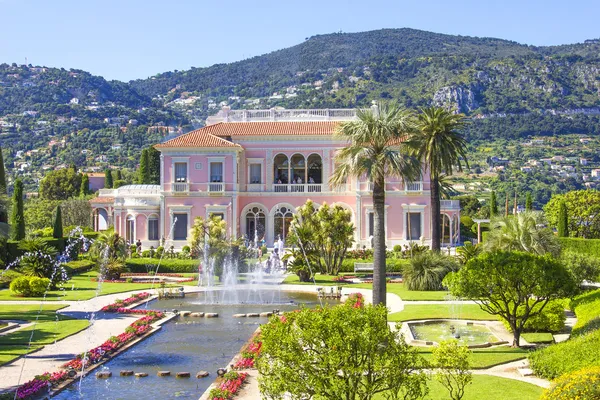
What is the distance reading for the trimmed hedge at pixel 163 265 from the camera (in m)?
40.7

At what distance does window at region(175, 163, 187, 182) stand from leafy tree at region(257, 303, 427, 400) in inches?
1619

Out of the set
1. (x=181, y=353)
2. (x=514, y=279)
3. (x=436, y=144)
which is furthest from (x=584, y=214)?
(x=181, y=353)

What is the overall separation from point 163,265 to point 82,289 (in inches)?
323

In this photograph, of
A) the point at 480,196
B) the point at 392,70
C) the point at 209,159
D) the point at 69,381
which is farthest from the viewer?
the point at 392,70

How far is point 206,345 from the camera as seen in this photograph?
21047 millimetres

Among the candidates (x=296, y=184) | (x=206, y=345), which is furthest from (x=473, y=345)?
(x=296, y=184)

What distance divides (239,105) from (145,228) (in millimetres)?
146558

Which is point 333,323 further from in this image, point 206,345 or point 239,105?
point 239,105

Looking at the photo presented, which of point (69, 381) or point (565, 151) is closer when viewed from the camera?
point (69, 381)

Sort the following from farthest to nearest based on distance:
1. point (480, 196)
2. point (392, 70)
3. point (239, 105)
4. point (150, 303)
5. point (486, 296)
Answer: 1. point (239, 105)
2. point (392, 70)
3. point (480, 196)
4. point (150, 303)
5. point (486, 296)

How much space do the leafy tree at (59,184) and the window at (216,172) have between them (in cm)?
3581

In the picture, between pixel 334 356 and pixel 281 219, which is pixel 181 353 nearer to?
pixel 334 356

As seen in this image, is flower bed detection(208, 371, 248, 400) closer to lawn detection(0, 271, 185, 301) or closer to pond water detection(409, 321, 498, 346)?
pond water detection(409, 321, 498, 346)

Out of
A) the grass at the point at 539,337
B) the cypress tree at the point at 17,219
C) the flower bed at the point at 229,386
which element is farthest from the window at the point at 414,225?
the flower bed at the point at 229,386
